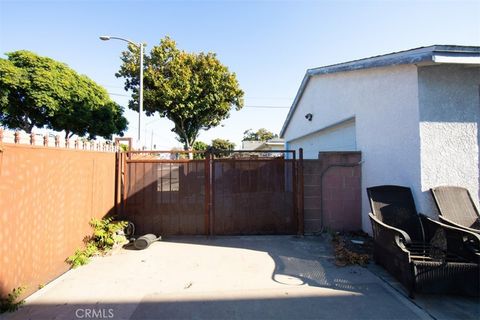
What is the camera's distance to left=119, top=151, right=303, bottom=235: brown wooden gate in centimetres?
615

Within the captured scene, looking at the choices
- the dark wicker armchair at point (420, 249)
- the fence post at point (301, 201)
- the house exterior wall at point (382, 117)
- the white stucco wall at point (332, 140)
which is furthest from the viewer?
the white stucco wall at point (332, 140)

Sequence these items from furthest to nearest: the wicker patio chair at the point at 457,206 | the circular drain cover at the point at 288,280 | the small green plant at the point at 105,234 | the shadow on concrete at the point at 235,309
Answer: the small green plant at the point at 105,234, the wicker patio chair at the point at 457,206, the circular drain cover at the point at 288,280, the shadow on concrete at the point at 235,309

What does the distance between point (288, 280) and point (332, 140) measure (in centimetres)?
522

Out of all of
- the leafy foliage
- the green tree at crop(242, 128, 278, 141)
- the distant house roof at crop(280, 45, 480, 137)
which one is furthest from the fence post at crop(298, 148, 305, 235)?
the green tree at crop(242, 128, 278, 141)

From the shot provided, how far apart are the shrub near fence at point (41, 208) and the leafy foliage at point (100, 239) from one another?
0.14m

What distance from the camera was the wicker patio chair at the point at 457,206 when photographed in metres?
4.10

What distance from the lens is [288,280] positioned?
12.6 ft

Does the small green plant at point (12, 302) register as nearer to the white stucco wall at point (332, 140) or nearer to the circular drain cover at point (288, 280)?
the circular drain cover at point (288, 280)

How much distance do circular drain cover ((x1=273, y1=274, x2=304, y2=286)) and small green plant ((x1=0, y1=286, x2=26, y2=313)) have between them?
10.3ft

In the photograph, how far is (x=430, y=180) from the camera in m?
4.44

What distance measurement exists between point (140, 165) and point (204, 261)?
110 inches

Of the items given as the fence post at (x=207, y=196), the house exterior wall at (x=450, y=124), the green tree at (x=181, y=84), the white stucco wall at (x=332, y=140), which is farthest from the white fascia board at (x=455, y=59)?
the green tree at (x=181, y=84)

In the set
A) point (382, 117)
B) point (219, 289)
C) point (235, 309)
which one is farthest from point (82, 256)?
point (382, 117)

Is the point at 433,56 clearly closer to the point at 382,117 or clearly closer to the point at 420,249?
the point at 382,117
